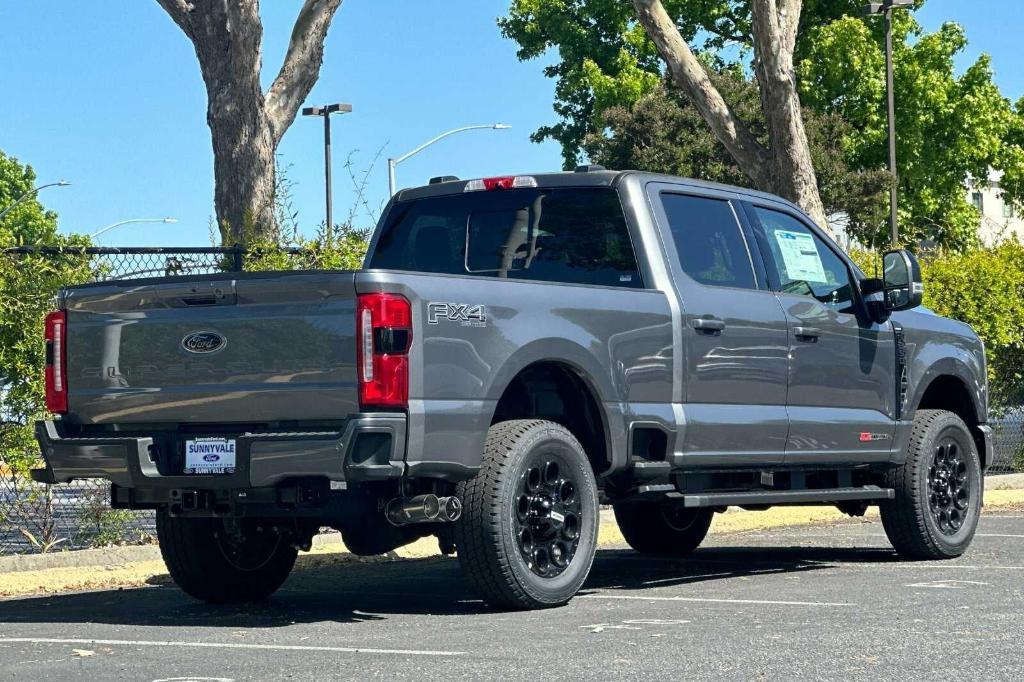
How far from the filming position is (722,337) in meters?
9.45

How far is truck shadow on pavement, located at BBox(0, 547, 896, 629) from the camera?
8.65 meters

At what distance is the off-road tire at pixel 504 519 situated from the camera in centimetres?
803

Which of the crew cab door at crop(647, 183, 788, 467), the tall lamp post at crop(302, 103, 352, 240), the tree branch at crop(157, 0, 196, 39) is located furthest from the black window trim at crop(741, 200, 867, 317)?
the tall lamp post at crop(302, 103, 352, 240)

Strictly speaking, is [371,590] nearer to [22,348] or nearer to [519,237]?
[519,237]

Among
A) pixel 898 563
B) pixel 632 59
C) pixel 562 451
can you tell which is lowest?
pixel 898 563

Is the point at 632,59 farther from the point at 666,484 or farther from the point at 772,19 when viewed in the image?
the point at 666,484

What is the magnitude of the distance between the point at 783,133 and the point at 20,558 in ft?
36.0

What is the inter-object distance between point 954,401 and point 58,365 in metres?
6.08

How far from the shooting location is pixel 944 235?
157 ft

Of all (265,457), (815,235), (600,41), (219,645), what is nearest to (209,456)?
(265,457)

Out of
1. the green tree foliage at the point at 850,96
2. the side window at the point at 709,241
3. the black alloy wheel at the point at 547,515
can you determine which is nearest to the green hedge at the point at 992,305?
the side window at the point at 709,241

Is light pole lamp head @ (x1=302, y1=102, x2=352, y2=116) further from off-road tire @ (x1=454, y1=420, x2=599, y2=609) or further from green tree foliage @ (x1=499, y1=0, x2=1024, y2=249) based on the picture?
off-road tire @ (x1=454, y1=420, x2=599, y2=609)

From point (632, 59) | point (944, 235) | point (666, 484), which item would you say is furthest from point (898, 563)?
point (632, 59)

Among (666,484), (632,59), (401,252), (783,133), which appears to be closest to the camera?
(666,484)
